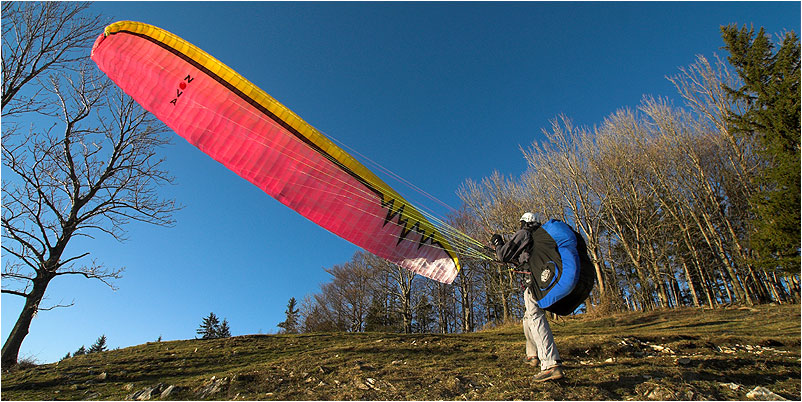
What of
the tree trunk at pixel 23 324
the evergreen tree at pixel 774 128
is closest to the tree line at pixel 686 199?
the evergreen tree at pixel 774 128

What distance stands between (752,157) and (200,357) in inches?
932

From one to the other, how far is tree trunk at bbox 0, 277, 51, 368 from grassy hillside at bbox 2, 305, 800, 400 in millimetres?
679

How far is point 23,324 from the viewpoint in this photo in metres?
7.93

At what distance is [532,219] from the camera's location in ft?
15.0

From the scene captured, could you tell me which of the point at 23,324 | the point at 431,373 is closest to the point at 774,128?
the point at 431,373

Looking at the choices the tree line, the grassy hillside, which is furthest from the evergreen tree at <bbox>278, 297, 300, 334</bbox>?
the grassy hillside

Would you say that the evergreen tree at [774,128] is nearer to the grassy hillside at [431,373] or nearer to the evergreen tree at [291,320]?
the grassy hillside at [431,373]

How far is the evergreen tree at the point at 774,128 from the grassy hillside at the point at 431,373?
5.19 meters

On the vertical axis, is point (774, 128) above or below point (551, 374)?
above

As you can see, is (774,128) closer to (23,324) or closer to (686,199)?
(686,199)

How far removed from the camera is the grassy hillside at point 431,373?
12.6ft

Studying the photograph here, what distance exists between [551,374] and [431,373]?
1605 mm

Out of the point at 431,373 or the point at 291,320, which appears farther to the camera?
the point at 291,320

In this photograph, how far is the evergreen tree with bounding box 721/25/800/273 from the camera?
11711mm
